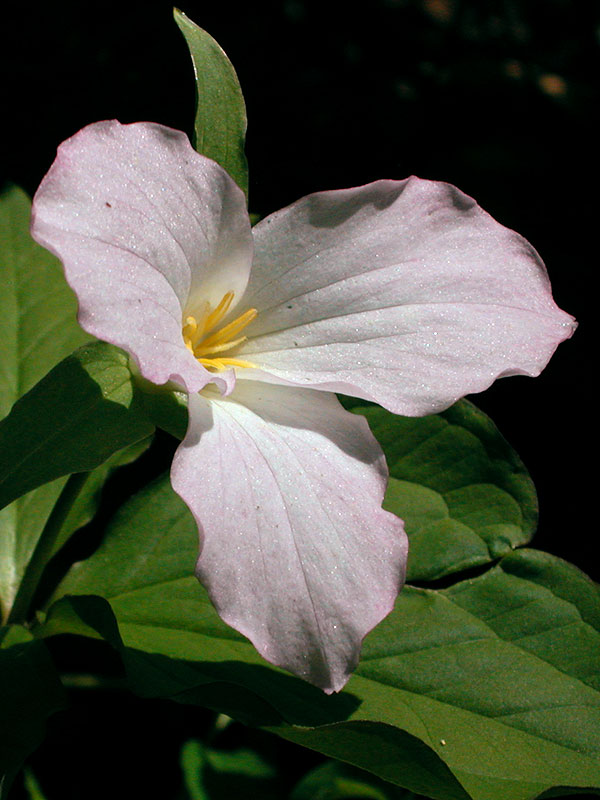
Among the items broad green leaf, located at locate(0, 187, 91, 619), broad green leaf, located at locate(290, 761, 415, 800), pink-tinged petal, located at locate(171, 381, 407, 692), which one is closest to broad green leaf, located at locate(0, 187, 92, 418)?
broad green leaf, located at locate(0, 187, 91, 619)

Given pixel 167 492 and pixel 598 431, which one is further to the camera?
pixel 598 431

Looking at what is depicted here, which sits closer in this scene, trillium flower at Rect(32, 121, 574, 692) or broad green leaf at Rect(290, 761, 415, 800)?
trillium flower at Rect(32, 121, 574, 692)

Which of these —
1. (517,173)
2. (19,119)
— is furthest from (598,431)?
(19,119)

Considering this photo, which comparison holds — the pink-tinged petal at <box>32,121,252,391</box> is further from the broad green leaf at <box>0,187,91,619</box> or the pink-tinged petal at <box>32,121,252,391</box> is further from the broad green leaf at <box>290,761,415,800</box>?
the broad green leaf at <box>290,761,415,800</box>

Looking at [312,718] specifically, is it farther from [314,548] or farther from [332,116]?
[332,116]

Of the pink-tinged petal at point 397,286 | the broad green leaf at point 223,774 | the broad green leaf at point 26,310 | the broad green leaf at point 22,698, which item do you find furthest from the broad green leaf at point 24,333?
the pink-tinged petal at point 397,286

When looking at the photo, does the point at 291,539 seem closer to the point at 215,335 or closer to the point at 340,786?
the point at 215,335
